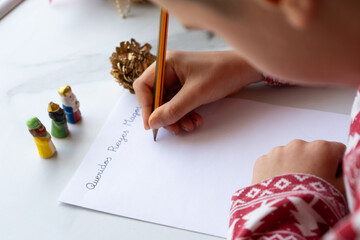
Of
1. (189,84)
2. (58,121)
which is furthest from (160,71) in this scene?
(58,121)

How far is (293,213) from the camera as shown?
402mm

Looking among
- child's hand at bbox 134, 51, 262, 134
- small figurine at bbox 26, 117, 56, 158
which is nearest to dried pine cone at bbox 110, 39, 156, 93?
child's hand at bbox 134, 51, 262, 134

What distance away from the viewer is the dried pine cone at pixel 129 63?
61 cm

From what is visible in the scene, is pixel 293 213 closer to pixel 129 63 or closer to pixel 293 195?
pixel 293 195

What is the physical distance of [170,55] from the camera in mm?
605

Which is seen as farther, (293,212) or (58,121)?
(58,121)

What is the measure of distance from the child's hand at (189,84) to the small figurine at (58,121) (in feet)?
0.36

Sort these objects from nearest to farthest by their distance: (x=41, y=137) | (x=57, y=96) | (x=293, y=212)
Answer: (x=293, y=212)
(x=41, y=137)
(x=57, y=96)

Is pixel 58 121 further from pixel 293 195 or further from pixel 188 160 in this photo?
pixel 293 195

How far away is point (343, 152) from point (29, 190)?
392 millimetres

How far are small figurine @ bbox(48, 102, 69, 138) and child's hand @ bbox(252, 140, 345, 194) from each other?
0.26 meters

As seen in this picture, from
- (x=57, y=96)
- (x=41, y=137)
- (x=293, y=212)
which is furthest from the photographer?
(x=57, y=96)

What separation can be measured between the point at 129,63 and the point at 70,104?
0.37 ft

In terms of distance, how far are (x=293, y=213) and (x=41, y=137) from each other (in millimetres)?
324
